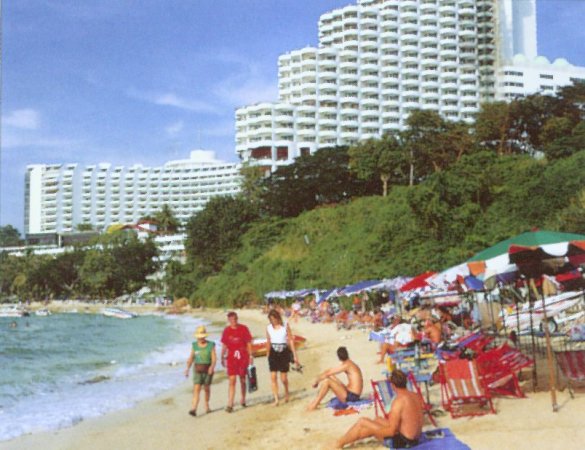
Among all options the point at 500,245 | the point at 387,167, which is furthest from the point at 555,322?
the point at 387,167

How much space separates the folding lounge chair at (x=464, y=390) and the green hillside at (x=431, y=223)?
17.1m

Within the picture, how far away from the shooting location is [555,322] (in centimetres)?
1350

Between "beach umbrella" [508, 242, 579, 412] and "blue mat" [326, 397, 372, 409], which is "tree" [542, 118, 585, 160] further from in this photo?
"blue mat" [326, 397, 372, 409]

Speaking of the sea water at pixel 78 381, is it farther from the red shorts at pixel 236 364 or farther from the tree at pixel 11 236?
the tree at pixel 11 236

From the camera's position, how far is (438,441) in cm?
575

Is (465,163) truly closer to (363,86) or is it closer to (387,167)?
(387,167)

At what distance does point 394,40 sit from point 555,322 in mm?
76849

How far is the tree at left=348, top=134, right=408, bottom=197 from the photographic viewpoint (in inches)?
1924

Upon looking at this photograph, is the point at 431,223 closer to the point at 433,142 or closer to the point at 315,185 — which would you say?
the point at 433,142

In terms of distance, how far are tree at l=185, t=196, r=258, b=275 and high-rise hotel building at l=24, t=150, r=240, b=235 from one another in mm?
59714

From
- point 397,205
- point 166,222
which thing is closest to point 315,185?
point 397,205

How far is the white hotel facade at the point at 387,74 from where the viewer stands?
80.8 meters

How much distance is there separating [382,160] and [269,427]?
42911mm

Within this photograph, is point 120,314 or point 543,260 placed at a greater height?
point 543,260
